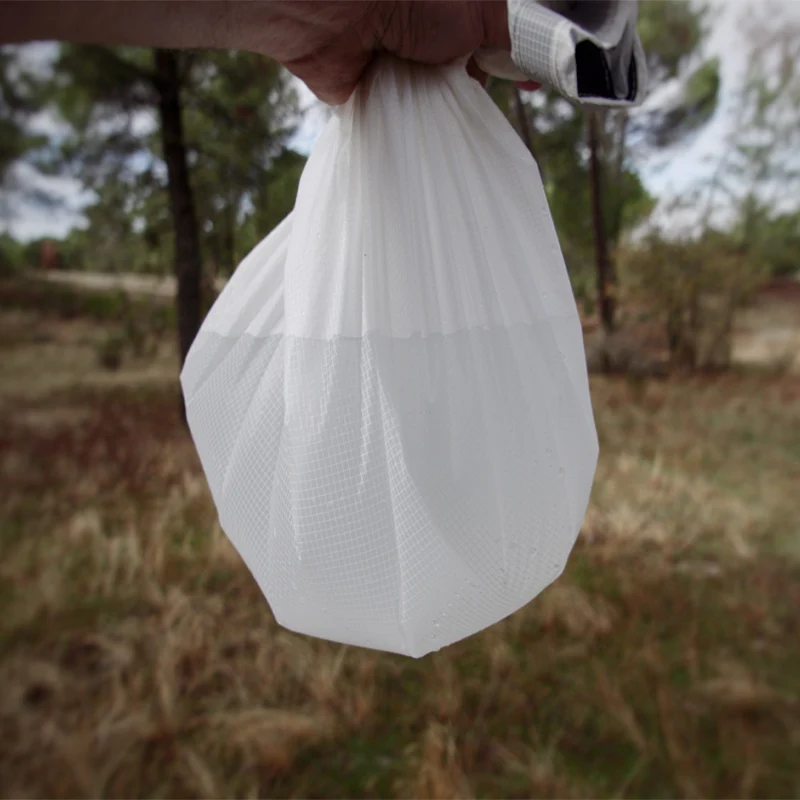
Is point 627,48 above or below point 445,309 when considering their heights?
above

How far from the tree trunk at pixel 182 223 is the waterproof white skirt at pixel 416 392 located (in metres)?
0.70

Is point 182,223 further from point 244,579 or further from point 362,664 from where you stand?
point 362,664

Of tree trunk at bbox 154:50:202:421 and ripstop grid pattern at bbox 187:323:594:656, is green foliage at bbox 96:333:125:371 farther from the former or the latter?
ripstop grid pattern at bbox 187:323:594:656

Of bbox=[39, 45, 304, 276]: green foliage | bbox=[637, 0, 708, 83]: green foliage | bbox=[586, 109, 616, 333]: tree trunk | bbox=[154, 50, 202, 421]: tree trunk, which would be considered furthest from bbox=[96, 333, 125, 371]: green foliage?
bbox=[637, 0, 708, 83]: green foliage

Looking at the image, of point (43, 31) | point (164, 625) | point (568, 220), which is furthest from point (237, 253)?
point (568, 220)

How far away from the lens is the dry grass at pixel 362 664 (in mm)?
862

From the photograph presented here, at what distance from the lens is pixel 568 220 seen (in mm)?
1548

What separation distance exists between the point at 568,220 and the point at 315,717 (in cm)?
128

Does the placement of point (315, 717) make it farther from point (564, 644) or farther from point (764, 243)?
point (764, 243)

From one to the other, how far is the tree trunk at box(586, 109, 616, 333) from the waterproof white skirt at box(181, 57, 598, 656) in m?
1.10

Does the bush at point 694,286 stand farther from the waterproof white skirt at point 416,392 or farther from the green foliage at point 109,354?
the waterproof white skirt at point 416,392

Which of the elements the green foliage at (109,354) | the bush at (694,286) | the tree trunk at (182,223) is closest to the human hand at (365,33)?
the tree trunk at (182,223)

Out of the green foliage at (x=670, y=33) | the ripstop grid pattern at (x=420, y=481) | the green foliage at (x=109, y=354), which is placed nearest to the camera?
the ripstop grid pattern at (x=420, y=481)

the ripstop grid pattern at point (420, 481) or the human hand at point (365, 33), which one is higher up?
the human hand at point (365, 33)
